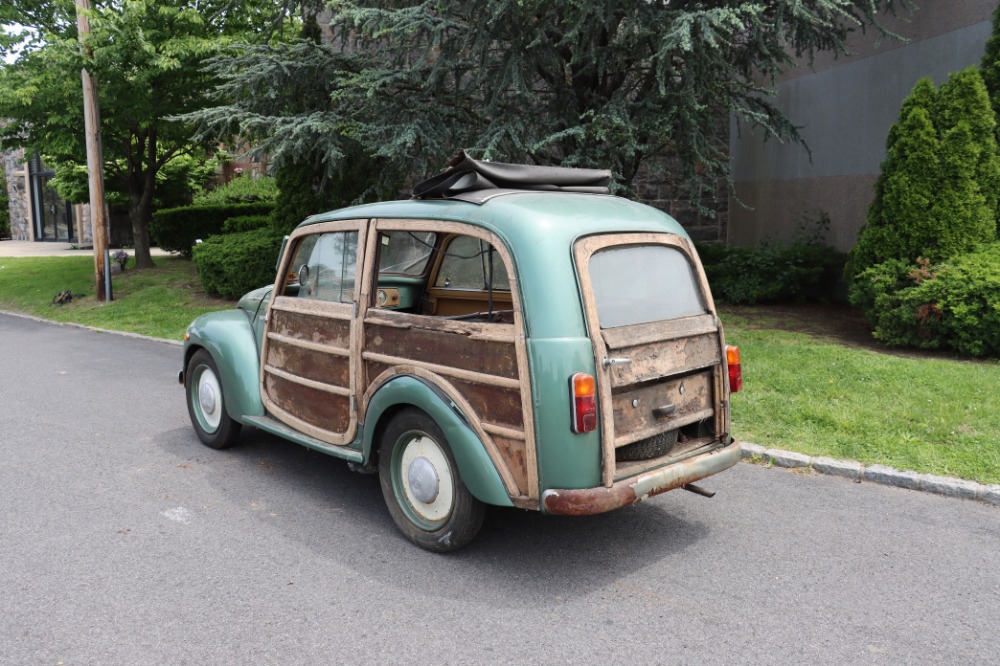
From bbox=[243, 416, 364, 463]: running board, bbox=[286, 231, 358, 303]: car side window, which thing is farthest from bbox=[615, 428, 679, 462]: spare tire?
bbox=[286, 231, 358, 303]: car side window

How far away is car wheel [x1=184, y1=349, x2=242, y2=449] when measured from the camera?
19.7 feet

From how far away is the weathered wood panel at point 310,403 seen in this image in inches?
191

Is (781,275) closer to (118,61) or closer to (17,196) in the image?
(118,61)

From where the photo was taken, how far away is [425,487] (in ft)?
14.1

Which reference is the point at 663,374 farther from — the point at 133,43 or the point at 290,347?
the point at 133,43

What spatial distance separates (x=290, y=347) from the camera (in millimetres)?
5273

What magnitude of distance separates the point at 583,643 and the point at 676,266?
2.18 m

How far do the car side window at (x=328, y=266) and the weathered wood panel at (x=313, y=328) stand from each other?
140mm

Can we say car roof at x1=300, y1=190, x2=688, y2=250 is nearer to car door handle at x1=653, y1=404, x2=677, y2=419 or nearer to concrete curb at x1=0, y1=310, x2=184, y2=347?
car door handle at x1=653, y1=404, x2=677, y2=419

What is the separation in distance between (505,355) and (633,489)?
2.92ft

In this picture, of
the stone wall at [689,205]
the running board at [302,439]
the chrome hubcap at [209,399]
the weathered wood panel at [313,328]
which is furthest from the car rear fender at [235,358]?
the stone wall at [689,205]

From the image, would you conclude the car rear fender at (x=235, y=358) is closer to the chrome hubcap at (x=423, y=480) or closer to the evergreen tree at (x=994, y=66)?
the chrome hubcap at (x=423, y=480)

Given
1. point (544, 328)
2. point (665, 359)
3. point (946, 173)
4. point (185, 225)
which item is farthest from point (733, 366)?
point (185, 225)

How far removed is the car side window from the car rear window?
5.04 feet
